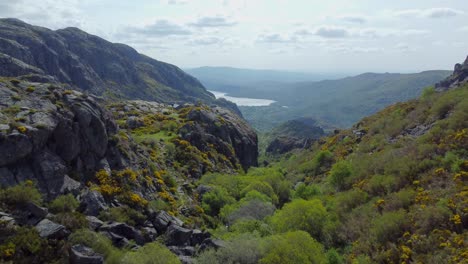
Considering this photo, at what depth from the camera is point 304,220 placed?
38.0m

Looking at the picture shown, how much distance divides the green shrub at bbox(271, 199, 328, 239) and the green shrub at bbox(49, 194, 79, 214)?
63.3 ft

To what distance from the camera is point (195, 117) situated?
84.2 metres

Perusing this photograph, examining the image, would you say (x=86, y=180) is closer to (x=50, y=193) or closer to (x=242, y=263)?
(x=50, y=193)

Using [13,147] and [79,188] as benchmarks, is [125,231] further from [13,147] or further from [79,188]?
[13,147]

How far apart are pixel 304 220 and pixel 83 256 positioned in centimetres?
2238

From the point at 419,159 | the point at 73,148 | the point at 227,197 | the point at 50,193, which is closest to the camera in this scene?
the point at 50,193

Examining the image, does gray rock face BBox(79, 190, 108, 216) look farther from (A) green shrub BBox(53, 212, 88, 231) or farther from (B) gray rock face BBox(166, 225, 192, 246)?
(B) gray rock face BBox(166, 225, 192, 246)

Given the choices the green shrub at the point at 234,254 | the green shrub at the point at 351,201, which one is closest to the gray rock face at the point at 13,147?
the green shrub at the point at 234,254

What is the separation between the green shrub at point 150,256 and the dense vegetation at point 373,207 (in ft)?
10.6

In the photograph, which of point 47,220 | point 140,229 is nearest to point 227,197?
point 140,229

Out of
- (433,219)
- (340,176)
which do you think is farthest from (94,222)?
(340,176)

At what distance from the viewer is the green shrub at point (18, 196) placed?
84.6ft

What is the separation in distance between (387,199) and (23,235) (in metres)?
30.9

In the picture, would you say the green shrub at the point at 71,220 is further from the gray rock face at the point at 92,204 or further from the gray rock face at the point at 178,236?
the gray rock face at the point at 178,236
